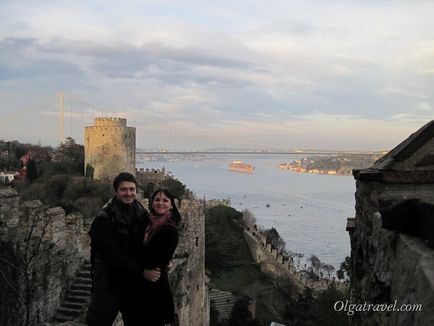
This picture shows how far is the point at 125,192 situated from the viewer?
3.45 meters

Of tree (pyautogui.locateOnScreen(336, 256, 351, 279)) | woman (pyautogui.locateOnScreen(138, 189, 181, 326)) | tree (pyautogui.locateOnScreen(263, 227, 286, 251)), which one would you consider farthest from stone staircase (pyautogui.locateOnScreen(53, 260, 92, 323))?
tree (pyautogui.locateOnScreen(263, 227, 286, 251))

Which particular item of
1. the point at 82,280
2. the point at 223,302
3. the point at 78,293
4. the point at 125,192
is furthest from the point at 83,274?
the point at 223,302

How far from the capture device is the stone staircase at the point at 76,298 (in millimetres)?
7691

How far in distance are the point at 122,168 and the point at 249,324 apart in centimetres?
1340

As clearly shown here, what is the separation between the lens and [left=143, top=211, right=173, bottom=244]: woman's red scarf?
3233 mm

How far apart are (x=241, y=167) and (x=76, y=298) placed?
158 m

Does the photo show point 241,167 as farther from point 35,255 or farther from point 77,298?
point 35,255

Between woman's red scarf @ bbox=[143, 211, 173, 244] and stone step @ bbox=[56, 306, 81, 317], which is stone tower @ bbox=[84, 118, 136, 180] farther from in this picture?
woman's red scarf @ bbox=[143, 211, 173, 244]

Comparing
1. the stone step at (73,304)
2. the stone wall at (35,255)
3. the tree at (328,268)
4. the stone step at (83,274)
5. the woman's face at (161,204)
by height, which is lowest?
the tree at (328,268)

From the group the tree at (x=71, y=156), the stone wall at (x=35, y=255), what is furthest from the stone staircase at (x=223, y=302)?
the stone wall at (x=35, y=255)

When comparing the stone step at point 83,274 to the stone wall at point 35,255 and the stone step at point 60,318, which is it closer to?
the stone wall at point 35,255

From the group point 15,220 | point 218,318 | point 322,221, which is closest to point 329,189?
point 322,221

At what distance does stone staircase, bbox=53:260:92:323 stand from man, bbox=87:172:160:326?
4532 millimetres

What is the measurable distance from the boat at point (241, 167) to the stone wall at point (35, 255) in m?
151
